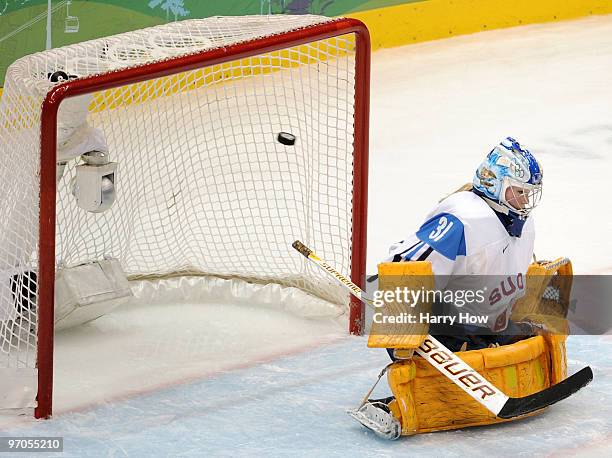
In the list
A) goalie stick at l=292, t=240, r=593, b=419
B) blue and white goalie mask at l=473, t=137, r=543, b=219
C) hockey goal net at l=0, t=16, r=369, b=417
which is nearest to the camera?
goalie stick at l=292, t=240, r=593, b=419

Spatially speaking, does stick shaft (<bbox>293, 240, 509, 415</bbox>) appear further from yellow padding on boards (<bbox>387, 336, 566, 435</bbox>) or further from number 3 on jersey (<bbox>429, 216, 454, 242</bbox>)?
number 3 on jersey (<bbox>429, 216, 454, 242</bbox>)

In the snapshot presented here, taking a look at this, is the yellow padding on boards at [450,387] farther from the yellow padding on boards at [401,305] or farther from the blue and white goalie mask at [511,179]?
the blue and white goalie mask at [511,179]

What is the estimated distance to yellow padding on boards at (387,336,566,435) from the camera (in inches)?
120

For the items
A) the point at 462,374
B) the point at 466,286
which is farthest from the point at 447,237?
the point at 462,374

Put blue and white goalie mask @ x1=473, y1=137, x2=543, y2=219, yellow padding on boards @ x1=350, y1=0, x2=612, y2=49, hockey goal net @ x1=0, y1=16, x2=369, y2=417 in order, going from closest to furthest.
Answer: blue and white goalie mask @ x1=473, y1=137, x2=543, y2=219
hockey goal net @ x1=0, y1=16, x2=369, y2=417
yellow padding on boards @ x1=350, y1=0, x2=612, y2=49

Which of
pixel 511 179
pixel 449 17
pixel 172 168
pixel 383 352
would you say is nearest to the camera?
pixel 511 179

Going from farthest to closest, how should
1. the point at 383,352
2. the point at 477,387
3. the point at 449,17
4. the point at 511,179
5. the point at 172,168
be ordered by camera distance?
1. the point at 449,17
2. the point at 172,168
3. the point at 383,352
4. the point at 511,179
5. the point at 477,387

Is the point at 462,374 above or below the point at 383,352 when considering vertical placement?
above

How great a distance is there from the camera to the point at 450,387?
3.07m

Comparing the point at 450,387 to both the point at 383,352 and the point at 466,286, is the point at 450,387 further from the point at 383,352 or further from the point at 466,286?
the point at 383,352

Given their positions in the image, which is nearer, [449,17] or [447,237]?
[447,237]

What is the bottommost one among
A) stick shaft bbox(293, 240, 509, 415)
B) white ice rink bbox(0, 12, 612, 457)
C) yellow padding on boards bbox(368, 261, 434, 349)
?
white ice rink bbox(0, 12, 612, 457)

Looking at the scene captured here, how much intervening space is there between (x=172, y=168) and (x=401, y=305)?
176 centimetres

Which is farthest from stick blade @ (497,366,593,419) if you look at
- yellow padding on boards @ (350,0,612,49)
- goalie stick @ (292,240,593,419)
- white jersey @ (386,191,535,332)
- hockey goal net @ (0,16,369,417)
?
yellow padding on boards @ (350,0,612,49)
